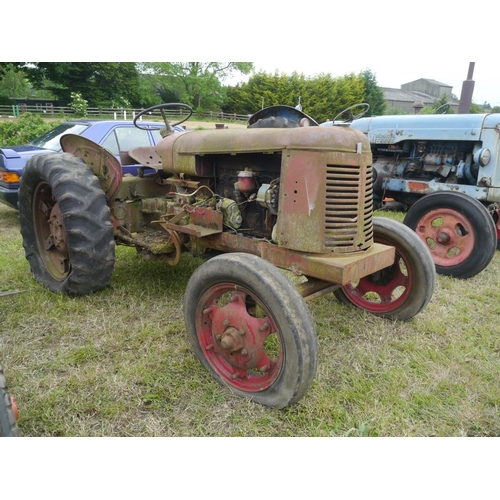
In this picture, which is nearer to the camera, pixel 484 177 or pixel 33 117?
pixel 484 177

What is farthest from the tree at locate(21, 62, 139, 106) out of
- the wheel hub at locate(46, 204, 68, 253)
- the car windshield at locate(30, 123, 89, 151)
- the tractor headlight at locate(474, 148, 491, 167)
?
the tractor headlight at locate(474, 148, 491, 167)

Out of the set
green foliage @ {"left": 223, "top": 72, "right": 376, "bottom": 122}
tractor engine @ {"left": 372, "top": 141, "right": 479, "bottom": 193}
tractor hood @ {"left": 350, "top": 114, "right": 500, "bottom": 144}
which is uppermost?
green foliage @ {"left": 223, "top": 72, "right": 376, "bottom": 122}

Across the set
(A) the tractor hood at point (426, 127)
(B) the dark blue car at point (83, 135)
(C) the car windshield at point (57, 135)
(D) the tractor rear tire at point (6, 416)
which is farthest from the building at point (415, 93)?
(D) the tractor rear tire at point (6, 416)

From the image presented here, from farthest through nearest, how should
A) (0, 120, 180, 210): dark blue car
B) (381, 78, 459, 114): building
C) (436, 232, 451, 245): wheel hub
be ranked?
(381, 78, 459, 114): building < (0, 120, 180, 210): dark blue car < (436, 232, 451, 245): wheel hub

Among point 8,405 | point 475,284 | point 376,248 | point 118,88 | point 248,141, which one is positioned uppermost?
point 118,88

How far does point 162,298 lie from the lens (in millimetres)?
3549

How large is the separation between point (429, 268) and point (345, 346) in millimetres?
821

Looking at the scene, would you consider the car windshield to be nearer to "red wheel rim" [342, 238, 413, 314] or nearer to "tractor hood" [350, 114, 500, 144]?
"tractor hood" [350, 114, 500, 144]

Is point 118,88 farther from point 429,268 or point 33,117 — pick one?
point 429,268

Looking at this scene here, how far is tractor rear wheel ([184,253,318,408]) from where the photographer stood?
202cm

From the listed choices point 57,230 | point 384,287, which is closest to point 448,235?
point 384,287

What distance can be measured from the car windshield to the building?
37609 millimetres

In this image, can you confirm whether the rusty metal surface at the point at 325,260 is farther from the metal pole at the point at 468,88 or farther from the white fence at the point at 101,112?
the white fence at the point at 101,112

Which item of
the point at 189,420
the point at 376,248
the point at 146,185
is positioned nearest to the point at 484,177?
the point at 376,248
